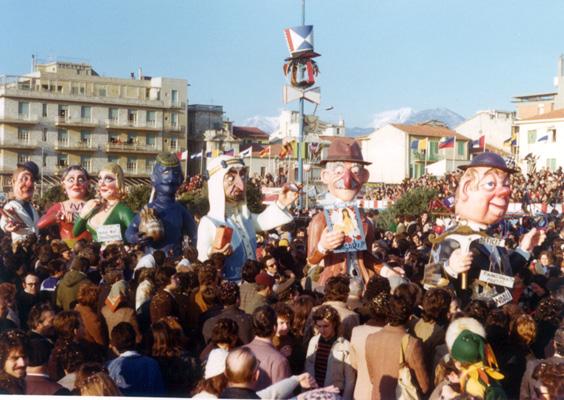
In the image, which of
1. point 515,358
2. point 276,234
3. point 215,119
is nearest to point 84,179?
point 215,119

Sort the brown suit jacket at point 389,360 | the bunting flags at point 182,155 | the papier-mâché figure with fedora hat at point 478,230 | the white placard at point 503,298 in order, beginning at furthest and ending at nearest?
the bunting flags at point 182,155, the papier-mâché figure with fedora hat at point 478,230, the white placard at point 503,298, the brown suit jacket at point 389,360

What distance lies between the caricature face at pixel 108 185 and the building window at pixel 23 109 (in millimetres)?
1110

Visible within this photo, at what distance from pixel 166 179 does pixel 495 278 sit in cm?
357

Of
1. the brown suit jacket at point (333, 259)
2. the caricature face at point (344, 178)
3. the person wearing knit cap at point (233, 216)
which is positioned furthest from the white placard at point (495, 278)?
the person wearing knit cap at point (233, 216)

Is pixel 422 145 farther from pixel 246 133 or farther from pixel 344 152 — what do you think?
pixel 344 152

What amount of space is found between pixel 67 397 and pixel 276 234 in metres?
7.04

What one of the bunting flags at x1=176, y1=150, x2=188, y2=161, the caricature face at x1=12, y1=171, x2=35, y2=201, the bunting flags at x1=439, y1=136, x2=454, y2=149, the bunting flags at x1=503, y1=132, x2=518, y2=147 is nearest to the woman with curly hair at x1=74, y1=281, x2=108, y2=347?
the bunting flags at x1=176, y1=150, x2=188, y2=161

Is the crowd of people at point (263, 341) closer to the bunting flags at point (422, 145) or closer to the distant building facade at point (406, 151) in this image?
the distant building facade at point (406, 151)

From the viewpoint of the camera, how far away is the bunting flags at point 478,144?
8.81 m

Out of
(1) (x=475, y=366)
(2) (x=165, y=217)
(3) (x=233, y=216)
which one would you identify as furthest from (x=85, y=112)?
(1) (x=475, y=366)

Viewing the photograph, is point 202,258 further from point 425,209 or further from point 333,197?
point 425,209

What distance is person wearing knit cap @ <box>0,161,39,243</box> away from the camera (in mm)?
9484

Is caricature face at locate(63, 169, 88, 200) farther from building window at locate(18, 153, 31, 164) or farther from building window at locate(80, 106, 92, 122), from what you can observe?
building window at locate(80, 106, 92, 122)

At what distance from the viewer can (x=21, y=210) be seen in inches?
378
